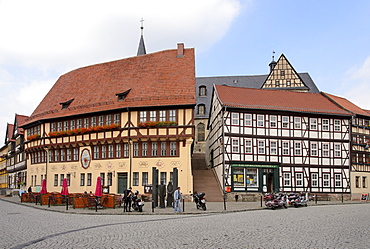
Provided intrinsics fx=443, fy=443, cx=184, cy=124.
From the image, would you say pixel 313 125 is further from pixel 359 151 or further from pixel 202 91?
pixel 202 91

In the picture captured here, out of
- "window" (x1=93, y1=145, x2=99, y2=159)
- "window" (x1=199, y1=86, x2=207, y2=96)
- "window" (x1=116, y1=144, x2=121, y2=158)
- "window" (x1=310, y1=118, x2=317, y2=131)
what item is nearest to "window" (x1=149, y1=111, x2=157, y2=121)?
"window" (x1=116, y1=144, x2=121, y2=158)

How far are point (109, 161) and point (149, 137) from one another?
476 centimetres

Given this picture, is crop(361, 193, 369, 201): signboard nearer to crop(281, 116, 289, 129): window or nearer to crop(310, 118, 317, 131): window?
crop(310, 118, 317, 131): window

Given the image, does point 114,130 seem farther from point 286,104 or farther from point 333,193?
point 333,193

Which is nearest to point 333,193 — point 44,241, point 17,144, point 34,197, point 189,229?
point 34,197

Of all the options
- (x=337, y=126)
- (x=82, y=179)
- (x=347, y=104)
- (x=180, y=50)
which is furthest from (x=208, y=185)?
(x=347, y=104)

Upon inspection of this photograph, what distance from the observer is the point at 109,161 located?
1532 inches

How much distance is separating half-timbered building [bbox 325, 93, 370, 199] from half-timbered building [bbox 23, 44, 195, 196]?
16981 mm

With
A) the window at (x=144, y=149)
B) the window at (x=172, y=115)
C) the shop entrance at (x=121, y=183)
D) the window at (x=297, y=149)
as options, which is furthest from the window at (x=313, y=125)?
the shop entrance at (x=121, y=183)

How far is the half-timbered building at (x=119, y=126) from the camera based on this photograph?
36781 mm

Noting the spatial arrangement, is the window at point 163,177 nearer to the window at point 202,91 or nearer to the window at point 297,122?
the window at point 297,122

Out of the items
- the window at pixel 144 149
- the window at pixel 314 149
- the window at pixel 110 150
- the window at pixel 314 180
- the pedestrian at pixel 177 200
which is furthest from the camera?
the window at pixel 314 149

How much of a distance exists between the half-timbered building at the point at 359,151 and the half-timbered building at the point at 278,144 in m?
1.42

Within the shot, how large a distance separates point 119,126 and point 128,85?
15.6 feet
